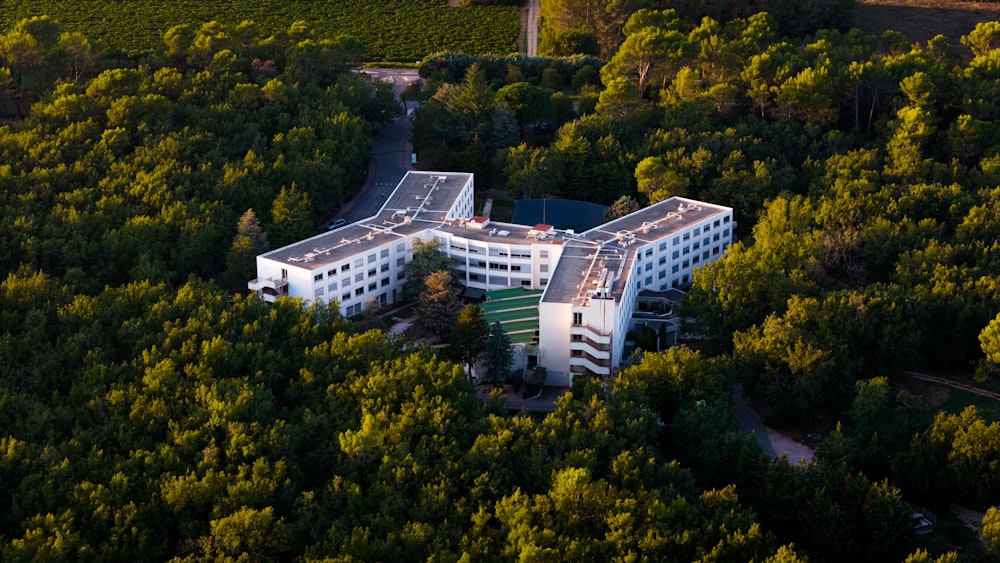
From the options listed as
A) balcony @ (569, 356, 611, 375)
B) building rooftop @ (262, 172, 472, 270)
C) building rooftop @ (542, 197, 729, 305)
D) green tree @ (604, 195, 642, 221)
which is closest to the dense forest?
building rooftop @ (262, 172, 472, 270)

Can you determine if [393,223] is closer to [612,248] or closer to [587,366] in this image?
Answer: [612,248]

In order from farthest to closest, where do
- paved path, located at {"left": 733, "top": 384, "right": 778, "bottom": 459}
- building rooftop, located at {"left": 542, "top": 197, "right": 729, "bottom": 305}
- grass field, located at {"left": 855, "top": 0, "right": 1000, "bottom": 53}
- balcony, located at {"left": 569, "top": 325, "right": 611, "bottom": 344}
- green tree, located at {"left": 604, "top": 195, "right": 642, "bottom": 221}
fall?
grass field, located at {"left": 855, "top": 0, "right": 1000, "bottom": 53}
green tree, located at {"left": 604, "top": 195, "right": 642, "bottom": 221}
building rooftop, located at {"left": 542, "top": 197, "right": 729, "bottom": 305}
balcony, located at {"left": 569, "top": 325, "right": 611, "bottom": 344}
paved path, located at {"left": 733, "top": 384, "right": 778, "bottom": 459}

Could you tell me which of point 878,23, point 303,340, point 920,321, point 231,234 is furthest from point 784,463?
point 878,23

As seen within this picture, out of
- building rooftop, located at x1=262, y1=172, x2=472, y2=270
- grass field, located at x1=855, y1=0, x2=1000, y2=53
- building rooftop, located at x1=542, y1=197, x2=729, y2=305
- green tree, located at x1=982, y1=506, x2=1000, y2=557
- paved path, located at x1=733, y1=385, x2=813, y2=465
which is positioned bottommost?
paved path, located at x1=733, y1=385, x2=813, y2=465

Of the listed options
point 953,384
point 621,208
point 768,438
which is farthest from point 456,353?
point 953,384

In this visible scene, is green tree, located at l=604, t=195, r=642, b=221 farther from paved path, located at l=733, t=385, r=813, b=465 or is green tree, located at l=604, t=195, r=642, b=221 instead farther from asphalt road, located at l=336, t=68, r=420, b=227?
paved path, located at l=733, t=385, r=813, b=465

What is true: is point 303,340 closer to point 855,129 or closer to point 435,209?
point 435,209

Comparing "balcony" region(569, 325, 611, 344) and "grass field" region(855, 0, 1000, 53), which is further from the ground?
"grass field" region(855, 0, 1000, 53)
